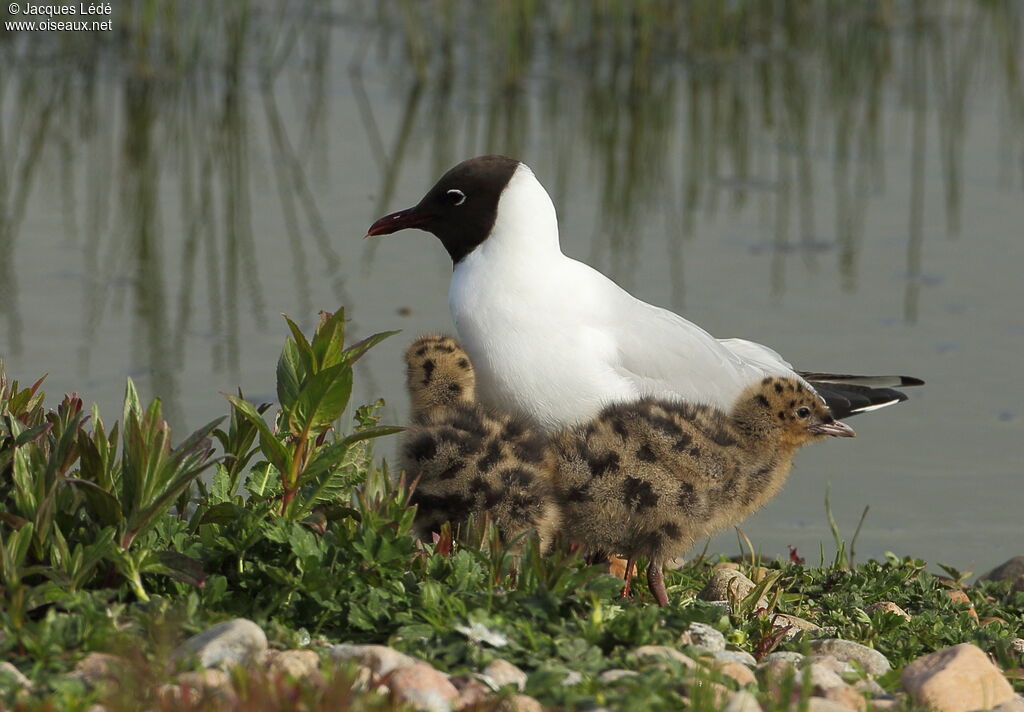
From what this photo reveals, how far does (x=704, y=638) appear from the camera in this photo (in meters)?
4.64

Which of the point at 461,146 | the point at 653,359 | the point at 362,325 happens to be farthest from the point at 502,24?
the point at 653,359

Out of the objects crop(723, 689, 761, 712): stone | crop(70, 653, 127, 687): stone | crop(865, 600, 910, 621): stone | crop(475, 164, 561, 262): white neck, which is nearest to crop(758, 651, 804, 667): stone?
crop(865, 600, 910, 621): stone

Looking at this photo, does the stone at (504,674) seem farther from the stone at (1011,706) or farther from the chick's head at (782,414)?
the chick's head at (782,414)

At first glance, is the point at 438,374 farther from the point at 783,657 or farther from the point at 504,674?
the point at 504,674

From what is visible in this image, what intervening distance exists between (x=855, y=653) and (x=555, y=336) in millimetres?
1745

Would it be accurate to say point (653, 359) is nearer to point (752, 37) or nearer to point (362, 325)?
point (362, 325)

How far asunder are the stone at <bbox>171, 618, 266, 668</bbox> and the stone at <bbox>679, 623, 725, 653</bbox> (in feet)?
4.03

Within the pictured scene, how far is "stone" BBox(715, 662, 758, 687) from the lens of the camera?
4224 millimetres

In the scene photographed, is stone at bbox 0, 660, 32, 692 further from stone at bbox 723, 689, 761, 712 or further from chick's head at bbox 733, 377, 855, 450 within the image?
chick's head at bbox 733, 377, 855, 450

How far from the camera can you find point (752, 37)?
15.1 m

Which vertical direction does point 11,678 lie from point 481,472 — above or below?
below

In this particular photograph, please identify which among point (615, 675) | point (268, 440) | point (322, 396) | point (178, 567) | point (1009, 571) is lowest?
point (1009, 571)

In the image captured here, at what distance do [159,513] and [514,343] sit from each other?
189 centimetres

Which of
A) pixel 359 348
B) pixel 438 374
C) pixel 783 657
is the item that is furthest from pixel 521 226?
pixel 783 657
